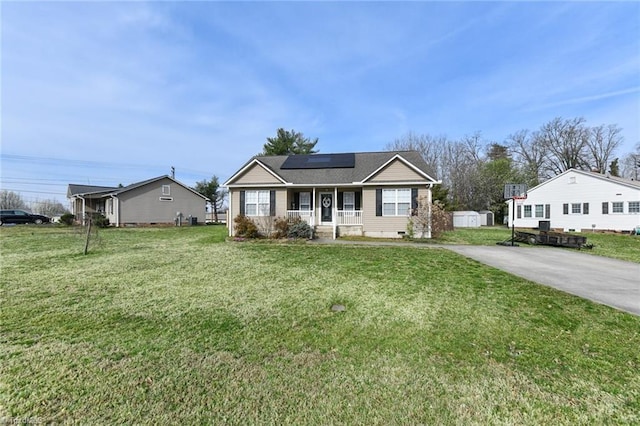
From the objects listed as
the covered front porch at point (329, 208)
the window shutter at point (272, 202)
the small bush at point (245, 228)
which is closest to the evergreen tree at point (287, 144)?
the covered front porch at point (329, 208)

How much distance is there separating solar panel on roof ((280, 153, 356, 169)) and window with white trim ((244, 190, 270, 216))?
8.89 feet

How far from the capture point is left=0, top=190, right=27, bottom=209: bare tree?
2303 inches

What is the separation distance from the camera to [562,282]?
6586 millimetres

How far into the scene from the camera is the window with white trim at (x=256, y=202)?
16.4 m

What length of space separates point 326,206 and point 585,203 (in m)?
22.4

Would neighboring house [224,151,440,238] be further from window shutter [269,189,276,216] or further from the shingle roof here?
the shingle roof

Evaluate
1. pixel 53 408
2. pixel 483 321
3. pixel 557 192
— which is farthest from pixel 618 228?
pixel 53 408

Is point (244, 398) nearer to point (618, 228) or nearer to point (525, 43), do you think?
point (525, 43)

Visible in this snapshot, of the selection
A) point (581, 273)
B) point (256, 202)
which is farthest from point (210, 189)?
point (581, 273)

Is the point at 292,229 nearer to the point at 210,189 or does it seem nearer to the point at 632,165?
the point at 210,189

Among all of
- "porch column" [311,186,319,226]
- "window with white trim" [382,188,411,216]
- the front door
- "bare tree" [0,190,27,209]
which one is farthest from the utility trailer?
"bare tree" [0,190,27,209]

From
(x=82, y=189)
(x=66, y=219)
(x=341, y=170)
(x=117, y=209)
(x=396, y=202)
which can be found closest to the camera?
(x=396, y=202)

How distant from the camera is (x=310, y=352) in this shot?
344cm

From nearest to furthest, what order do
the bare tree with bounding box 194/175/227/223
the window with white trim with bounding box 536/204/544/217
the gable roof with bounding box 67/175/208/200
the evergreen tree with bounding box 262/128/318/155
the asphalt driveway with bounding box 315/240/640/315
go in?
the asphalt driveway with bounding box 315/240/640/315, the gable roof with bounding box 67/175/208/200, the window with white trim with bounding box 536/204/544/217, the evergreen tree with bounding box 262/128/318/155, the bare tree with bounding box 194/175/227/223
